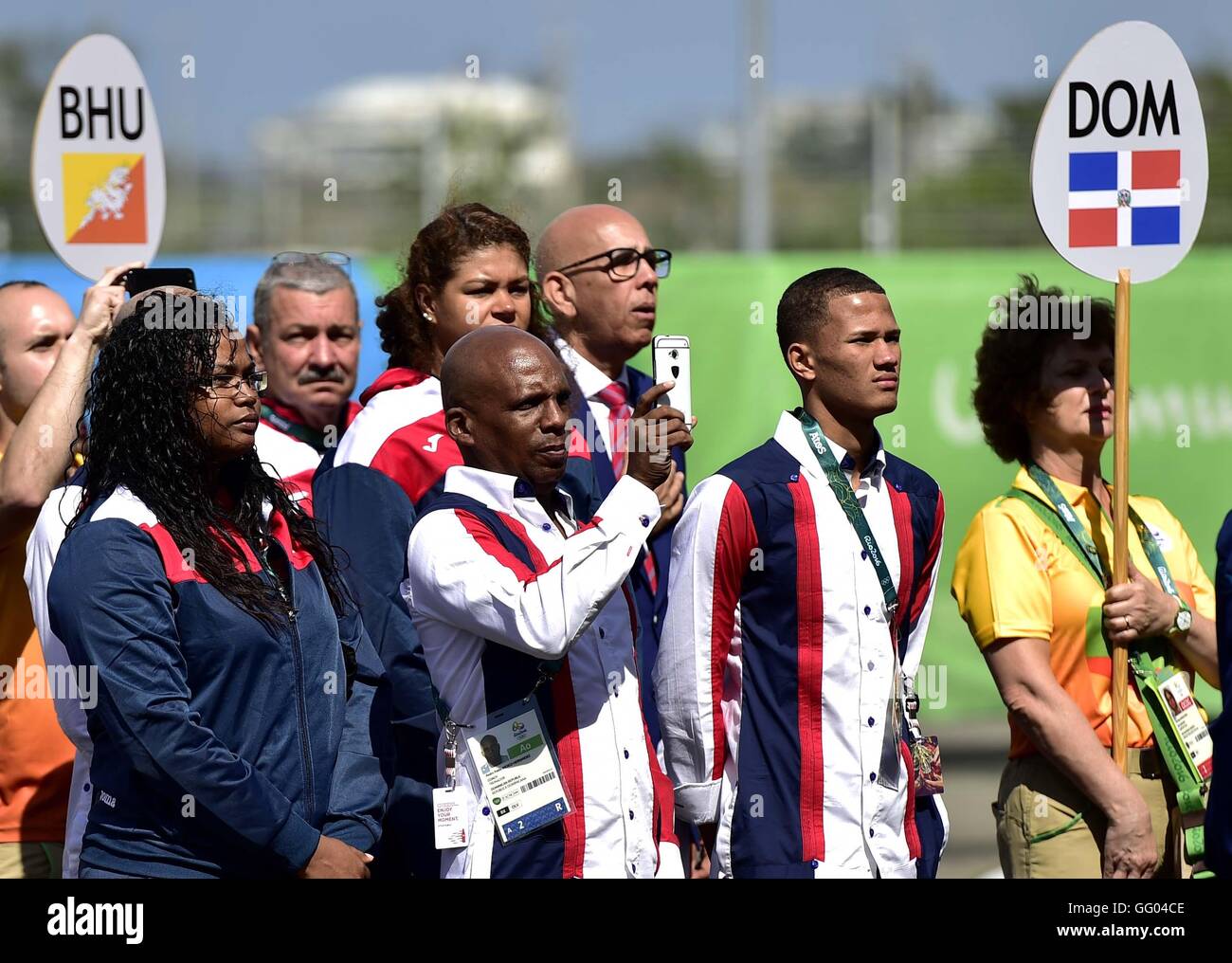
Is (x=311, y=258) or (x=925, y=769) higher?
(x=311, y=258)

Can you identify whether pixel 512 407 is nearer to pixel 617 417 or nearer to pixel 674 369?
pixel 674 369

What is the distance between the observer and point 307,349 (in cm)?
526

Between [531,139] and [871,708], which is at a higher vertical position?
[531,139]

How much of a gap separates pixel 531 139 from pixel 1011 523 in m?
Answer: 21.9

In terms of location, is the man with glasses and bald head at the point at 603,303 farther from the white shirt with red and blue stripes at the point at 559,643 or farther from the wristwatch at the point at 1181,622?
the wristwatch at the point at 1181,622

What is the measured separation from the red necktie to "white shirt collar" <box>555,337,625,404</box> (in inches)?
0.9

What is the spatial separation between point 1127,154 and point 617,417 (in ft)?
5.13

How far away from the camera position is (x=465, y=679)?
11.5 ft

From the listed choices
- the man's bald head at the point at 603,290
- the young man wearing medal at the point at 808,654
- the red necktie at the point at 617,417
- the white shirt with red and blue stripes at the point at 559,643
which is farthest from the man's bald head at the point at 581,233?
the white shirt with red and blue stripes at the point at 559,643

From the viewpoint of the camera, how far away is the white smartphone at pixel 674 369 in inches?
158

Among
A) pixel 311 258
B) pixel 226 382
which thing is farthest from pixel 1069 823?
pixel 311 258

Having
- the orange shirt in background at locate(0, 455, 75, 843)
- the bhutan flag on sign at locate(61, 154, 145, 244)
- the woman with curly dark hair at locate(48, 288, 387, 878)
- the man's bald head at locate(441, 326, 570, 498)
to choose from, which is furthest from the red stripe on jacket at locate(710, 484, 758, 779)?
the bhutan flag on sign at locate(61, 154, 145, 244)
